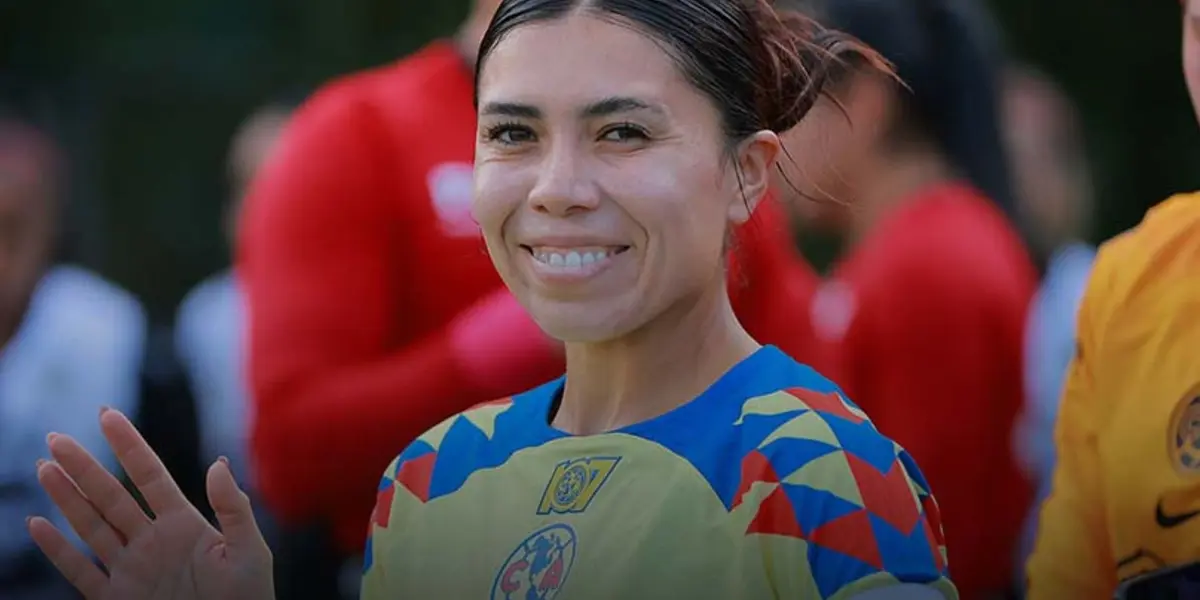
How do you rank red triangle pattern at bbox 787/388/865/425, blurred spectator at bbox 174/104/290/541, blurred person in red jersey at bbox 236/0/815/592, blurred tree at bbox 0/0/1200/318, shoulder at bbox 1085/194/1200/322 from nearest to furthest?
1. red triangle pattern at bbox 787/388/865/425
2. shoulder at bbox 1085/194/1200/322
3. blurred person in red jersey at bbox 236/0/815/592
4. blurred spectator at bbox 174/104/290/541
5. blurred tree at bbox 0/0/1200/318

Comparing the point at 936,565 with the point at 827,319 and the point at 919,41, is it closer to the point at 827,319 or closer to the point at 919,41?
the point at 919,41

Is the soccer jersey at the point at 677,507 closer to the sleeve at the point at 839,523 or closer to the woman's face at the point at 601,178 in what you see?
the sleeve at the point at 839,523

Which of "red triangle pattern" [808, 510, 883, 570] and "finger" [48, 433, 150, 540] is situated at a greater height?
"finger" [48, 433, 150, 540]

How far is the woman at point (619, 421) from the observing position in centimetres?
174

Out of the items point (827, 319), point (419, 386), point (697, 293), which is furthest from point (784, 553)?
point (827, 319)

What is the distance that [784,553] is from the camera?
5.57ft

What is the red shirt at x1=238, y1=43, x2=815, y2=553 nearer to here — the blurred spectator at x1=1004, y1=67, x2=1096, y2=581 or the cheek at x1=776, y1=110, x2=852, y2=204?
the cheek at x1=776, y1=110, x2=852, y2=204

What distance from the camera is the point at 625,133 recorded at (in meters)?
1.84

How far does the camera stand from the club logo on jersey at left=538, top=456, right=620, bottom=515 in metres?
1.84

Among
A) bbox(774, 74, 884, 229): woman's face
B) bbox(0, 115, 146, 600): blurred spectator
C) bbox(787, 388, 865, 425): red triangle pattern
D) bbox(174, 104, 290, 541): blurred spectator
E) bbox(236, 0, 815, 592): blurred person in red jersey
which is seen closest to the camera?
bbox(787, 388, 865, 425): red triangle pattern

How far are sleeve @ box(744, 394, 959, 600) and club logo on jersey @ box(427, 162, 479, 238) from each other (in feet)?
3.40

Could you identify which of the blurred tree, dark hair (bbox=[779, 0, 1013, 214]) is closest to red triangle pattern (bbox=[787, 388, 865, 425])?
dark hair (bbox=[779, 0, 1013, 214])

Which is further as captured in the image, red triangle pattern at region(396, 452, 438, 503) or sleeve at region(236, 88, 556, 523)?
sleeve at region(236, 88, 556, 523)

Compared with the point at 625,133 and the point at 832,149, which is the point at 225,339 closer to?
the point at 832,149
